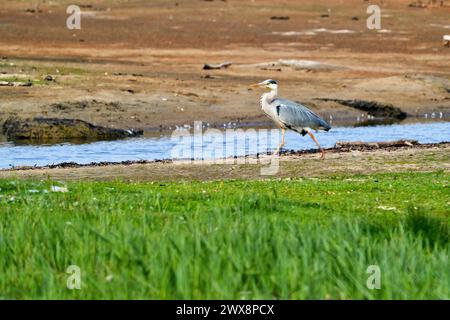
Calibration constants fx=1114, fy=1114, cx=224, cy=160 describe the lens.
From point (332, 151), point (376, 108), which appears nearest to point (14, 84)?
point (376, 108)

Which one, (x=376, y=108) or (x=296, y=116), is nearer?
(x=296, y=116)

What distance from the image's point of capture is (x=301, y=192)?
42.4 ft

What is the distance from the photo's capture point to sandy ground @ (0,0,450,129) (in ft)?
84.4

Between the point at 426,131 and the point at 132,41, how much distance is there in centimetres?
1411

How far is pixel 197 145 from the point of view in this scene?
2136cm

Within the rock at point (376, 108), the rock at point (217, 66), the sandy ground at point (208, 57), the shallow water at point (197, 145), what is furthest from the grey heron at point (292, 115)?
the rock at point (217, 66)

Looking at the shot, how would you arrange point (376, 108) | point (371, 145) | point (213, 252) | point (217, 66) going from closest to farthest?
point (213, 252) < point (371, 145) < point (376, 108) < point (217, 66)

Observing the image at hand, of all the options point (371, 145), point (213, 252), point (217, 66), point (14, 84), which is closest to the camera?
point (213, 252)

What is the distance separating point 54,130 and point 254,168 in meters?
6.65

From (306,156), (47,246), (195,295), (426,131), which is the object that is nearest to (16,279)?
(47,246)

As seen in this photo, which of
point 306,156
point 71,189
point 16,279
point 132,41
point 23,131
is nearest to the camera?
point 16,279

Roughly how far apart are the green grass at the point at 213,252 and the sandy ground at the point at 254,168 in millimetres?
5224

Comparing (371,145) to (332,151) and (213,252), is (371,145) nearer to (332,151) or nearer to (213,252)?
(332,151)
